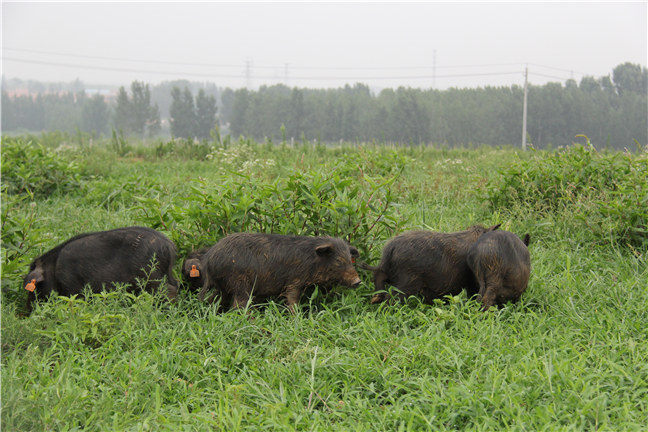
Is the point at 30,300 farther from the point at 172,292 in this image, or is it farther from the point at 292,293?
the point at 292,293

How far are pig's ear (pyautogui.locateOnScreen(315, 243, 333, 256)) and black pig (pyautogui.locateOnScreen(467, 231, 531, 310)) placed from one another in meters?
0.98

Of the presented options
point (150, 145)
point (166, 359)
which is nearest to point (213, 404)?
point (166, 359)

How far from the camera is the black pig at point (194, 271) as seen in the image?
3.82 meters

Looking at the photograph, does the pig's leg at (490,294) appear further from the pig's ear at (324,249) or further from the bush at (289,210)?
the pig's ear at (324,249)

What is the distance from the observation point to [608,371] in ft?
8.78

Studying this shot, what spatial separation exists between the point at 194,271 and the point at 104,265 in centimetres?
64

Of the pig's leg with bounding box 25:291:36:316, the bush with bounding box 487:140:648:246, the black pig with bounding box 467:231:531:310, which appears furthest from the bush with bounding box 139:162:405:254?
the bush with bounding box 487:140:648:246

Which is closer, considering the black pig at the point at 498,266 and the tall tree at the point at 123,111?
the black pig at the point at 498,266

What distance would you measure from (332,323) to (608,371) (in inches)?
63.4

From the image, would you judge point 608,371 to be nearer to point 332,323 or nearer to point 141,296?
point 332,323

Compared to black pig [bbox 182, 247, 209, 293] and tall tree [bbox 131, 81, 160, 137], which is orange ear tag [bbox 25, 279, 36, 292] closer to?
black pig [bbox 182, 247, 209, 293]

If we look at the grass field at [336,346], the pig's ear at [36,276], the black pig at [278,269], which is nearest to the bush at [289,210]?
the grass field at [336,346]

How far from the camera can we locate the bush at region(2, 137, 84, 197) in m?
6.93

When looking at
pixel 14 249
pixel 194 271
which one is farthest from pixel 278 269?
pixel 14 249
